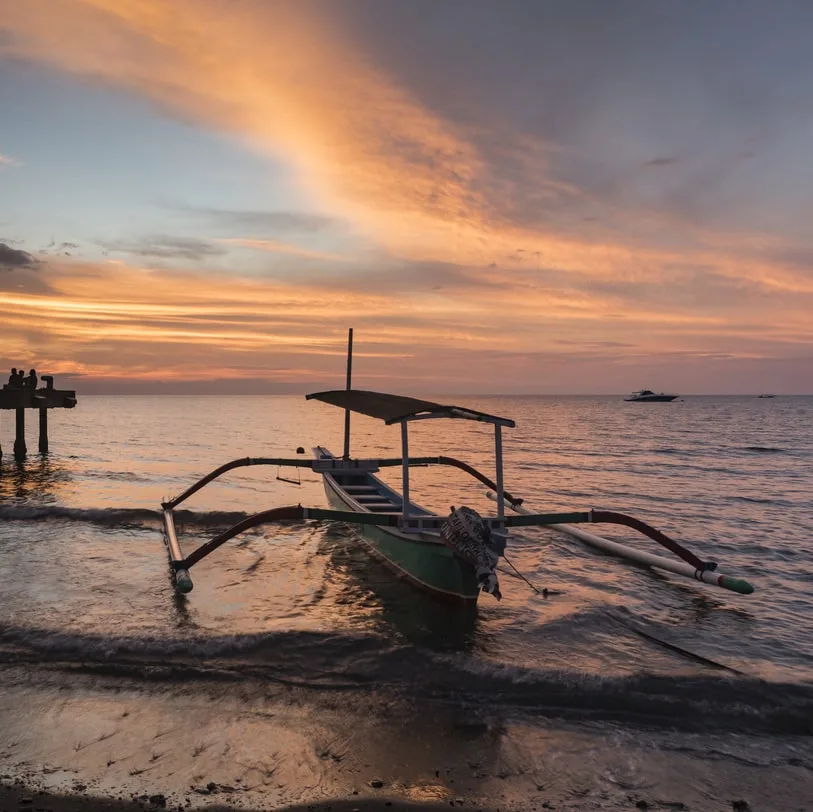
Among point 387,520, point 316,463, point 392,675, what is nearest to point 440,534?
point 387,520

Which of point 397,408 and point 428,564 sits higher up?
point 397,408

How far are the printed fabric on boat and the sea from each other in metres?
1.00

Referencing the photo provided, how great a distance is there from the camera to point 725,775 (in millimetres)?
5566

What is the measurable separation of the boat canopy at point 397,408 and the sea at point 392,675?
3.13 meters

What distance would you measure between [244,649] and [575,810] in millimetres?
4887

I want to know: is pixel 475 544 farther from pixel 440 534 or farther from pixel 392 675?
pixel 392 675

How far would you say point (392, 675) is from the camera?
7.65m

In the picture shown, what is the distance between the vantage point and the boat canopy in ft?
32.6

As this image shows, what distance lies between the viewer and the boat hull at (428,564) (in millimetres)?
9562

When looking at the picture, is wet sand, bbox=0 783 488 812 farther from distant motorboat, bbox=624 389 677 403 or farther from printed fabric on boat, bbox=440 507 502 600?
distant motorboat, bbox=624 389 677 403

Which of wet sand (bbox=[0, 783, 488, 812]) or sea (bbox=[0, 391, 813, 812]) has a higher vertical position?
wet sand (bbox=[0, 783, 488, 812])

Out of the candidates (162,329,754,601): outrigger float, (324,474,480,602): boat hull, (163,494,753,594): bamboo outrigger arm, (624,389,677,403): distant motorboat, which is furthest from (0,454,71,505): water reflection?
(624,389,677,403): distant motorboat

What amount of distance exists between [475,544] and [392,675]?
6.93ft

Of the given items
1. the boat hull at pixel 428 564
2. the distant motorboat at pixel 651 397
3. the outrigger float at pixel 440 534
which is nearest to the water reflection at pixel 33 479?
the outrigger float at pixel 440 534
